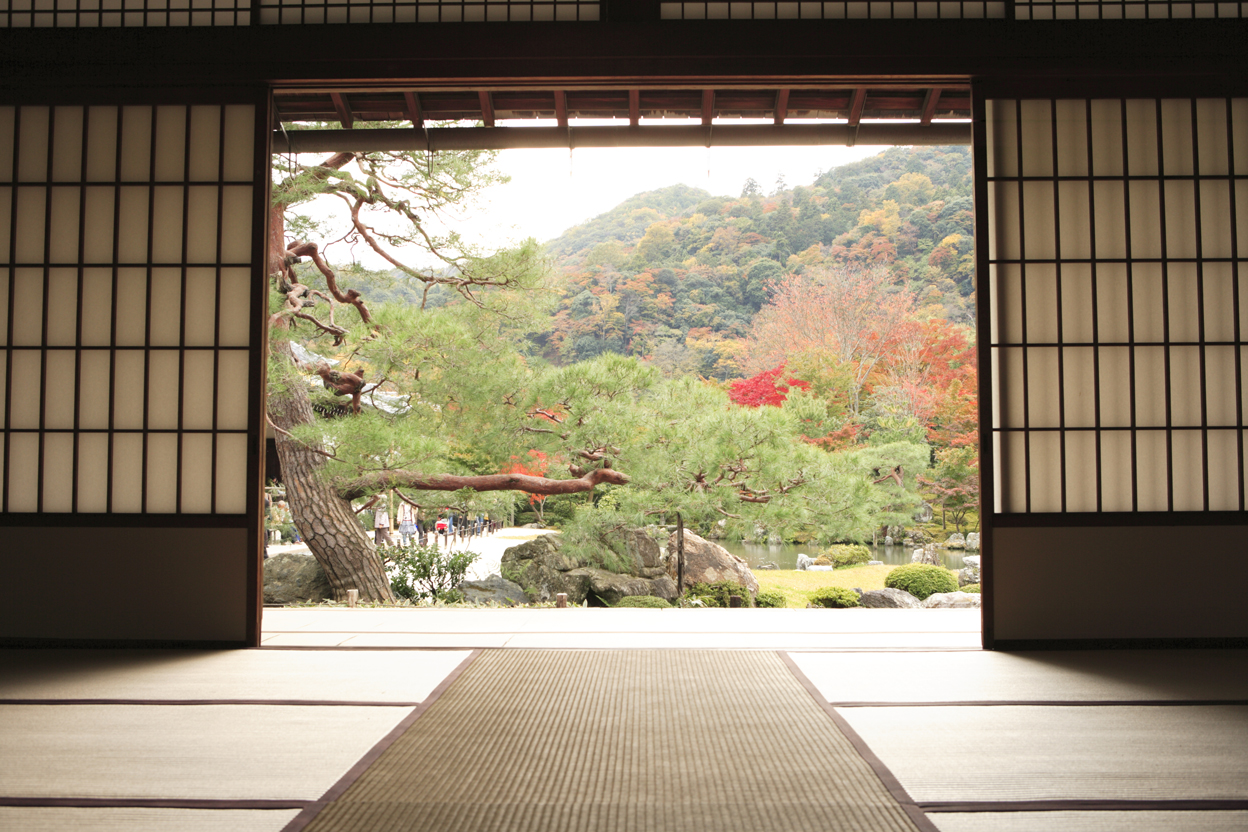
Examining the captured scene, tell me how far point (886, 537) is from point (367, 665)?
11.7 m

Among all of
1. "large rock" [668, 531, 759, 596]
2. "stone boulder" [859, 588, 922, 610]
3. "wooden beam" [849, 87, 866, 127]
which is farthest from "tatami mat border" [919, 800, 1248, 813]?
"stone boulder" [859, 588, 922, 610]

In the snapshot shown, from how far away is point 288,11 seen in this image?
122 inches

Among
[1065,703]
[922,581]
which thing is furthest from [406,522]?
[1065,703]

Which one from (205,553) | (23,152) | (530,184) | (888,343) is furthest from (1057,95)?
(530,184)

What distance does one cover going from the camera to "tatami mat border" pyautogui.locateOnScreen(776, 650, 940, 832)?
1.46 meters

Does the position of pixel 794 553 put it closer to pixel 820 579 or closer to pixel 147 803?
pixel 820 579

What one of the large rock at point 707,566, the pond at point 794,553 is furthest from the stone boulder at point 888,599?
the pond at point 794,553

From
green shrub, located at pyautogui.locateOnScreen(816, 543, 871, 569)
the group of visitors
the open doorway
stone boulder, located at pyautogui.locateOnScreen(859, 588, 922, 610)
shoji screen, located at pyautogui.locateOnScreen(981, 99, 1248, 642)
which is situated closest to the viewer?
shoji screen, located at pyautogui.locateOnScreen(981, 99, 1248, 642)

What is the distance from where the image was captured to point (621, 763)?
1.74 meters

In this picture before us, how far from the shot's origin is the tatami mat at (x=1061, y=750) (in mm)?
1603

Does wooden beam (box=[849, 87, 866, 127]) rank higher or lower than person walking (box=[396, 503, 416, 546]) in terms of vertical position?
higher

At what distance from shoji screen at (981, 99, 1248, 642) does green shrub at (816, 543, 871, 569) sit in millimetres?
9258

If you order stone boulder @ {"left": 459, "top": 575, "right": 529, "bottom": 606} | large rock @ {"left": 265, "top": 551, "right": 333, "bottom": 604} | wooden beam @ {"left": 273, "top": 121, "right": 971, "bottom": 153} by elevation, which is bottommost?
stone boulder @ {"left": 459, "top": 575, "right": 529, "bottom": 606}

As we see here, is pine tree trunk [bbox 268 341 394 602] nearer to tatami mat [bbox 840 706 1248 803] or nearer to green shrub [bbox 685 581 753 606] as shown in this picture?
green shrub [bbox 685 581 753 606]
